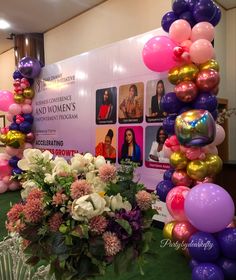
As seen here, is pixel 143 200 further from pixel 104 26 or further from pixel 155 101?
pixel 104 26

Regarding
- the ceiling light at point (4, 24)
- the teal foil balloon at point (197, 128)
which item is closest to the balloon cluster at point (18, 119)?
the ceiling light at point (4, 24)

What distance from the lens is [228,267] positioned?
2205 mm

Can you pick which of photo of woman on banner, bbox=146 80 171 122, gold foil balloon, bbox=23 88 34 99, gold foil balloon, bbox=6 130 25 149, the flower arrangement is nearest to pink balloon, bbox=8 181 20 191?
gold foil balloon, bbox=6 130 25 149

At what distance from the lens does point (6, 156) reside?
5.80m

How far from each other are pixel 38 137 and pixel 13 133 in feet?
1.61

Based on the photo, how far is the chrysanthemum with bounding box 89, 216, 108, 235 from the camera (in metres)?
0.85

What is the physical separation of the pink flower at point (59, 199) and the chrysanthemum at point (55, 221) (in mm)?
38

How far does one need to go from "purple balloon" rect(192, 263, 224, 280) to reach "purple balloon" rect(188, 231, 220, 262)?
0.05 meters

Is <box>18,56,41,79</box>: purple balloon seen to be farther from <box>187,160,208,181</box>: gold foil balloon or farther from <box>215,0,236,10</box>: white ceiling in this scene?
<box>187,160,208,181</box>: gold foil balloon

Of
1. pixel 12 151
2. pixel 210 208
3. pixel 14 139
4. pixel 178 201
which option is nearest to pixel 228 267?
pixel 210 208

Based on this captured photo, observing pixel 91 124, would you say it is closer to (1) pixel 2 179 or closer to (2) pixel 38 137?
(2) pixel 38 137

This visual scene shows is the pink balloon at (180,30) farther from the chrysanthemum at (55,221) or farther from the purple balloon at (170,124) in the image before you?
the chrysanthemum at (55,221)

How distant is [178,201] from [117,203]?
1728mm

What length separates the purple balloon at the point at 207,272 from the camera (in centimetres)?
214
